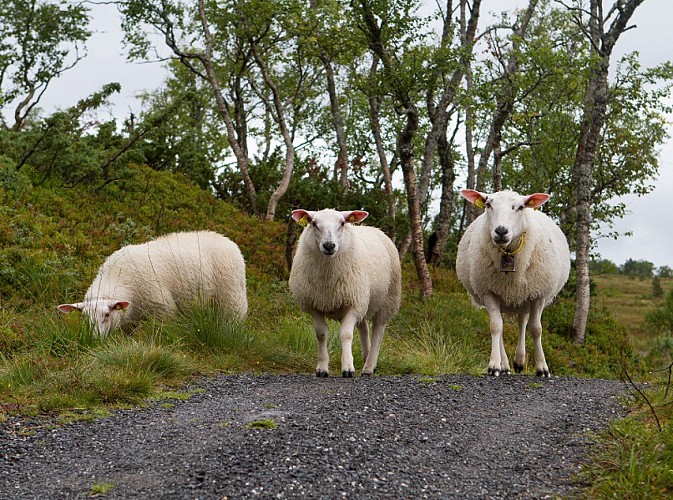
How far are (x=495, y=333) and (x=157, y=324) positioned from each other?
435 cm

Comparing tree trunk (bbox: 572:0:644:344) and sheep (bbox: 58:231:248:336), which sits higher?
tree trunk (bbox: 572:0:644:344)

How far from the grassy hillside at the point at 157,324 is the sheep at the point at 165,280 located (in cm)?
47

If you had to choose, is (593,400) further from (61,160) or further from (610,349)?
(61,160)

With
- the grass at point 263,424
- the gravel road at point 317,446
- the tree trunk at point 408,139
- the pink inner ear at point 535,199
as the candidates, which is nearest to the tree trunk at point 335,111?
the tree trunk at point 408,139

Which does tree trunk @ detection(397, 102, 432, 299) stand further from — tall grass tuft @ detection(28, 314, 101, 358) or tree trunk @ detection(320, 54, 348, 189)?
tall grass tuft @ detection(28, 314, 101, 358)

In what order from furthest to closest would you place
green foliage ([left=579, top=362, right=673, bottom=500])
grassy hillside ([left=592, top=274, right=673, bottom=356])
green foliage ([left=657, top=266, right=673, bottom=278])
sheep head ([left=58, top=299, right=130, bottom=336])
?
green foliage ([left=657, top=266, right=673, bottom=278]), grassy hillside ([left=592, top=274, right=673, bottom=356]), sheep head ([left=58, top=299, right=130, bottom=336]), green foliage ([left=579, top=362, right=673, bottom=500])

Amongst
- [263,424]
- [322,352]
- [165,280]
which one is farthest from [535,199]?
[165,280]

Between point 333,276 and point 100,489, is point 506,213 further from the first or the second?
point 100,489

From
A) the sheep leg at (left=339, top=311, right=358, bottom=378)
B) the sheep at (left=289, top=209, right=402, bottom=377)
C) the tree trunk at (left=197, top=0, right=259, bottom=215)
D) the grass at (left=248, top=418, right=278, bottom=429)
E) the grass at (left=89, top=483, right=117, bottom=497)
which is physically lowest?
the grass at (left=89, top=483, right=117, bottom=497)

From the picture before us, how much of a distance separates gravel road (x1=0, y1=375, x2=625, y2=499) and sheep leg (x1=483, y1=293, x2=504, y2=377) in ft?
4.49

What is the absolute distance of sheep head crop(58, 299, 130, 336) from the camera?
1035 cm

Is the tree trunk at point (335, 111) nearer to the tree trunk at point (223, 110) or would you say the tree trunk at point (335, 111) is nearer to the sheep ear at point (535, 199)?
the tree trunk at point (223, 110)

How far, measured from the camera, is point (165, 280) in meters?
11.7

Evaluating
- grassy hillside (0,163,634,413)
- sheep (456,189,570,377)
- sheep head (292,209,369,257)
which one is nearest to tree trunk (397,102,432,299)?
grassy hillside (0,163,634,413)
